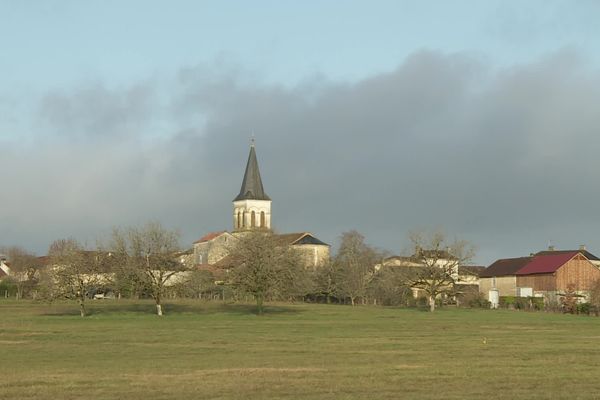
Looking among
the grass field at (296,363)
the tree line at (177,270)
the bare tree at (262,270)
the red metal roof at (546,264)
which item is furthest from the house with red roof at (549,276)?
the grass field at (296,363)

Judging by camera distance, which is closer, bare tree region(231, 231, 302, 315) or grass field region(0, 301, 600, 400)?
grass field region(0, 301, 600, 400)

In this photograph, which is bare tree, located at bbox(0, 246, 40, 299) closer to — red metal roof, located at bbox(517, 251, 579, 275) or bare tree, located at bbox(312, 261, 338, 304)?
bare tree, located at bbox(312, 261, 338, 304)

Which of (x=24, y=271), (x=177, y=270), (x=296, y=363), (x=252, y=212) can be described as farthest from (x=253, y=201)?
(x=296, y=363)

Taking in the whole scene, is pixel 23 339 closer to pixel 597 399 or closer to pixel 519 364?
pixel 519 364

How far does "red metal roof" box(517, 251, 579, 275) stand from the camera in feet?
Answer: 441

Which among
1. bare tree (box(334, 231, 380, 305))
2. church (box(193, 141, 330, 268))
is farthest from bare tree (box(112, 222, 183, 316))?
church (box(193, 141, 330, 268))

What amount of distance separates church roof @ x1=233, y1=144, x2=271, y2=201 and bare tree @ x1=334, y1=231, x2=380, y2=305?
39.6m

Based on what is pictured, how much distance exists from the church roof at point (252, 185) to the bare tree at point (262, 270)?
94.0 meters

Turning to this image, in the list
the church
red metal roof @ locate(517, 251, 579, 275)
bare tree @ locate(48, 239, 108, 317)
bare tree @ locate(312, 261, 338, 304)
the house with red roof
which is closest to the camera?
bare tree @ locate(48, 239, 108, 317)

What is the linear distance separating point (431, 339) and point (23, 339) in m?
22.3

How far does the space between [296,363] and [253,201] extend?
6039 inches

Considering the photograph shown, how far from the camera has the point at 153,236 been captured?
91.9 meters

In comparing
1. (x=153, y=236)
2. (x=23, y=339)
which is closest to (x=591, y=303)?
(x=153, y=236)

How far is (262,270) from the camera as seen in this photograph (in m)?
89.8
